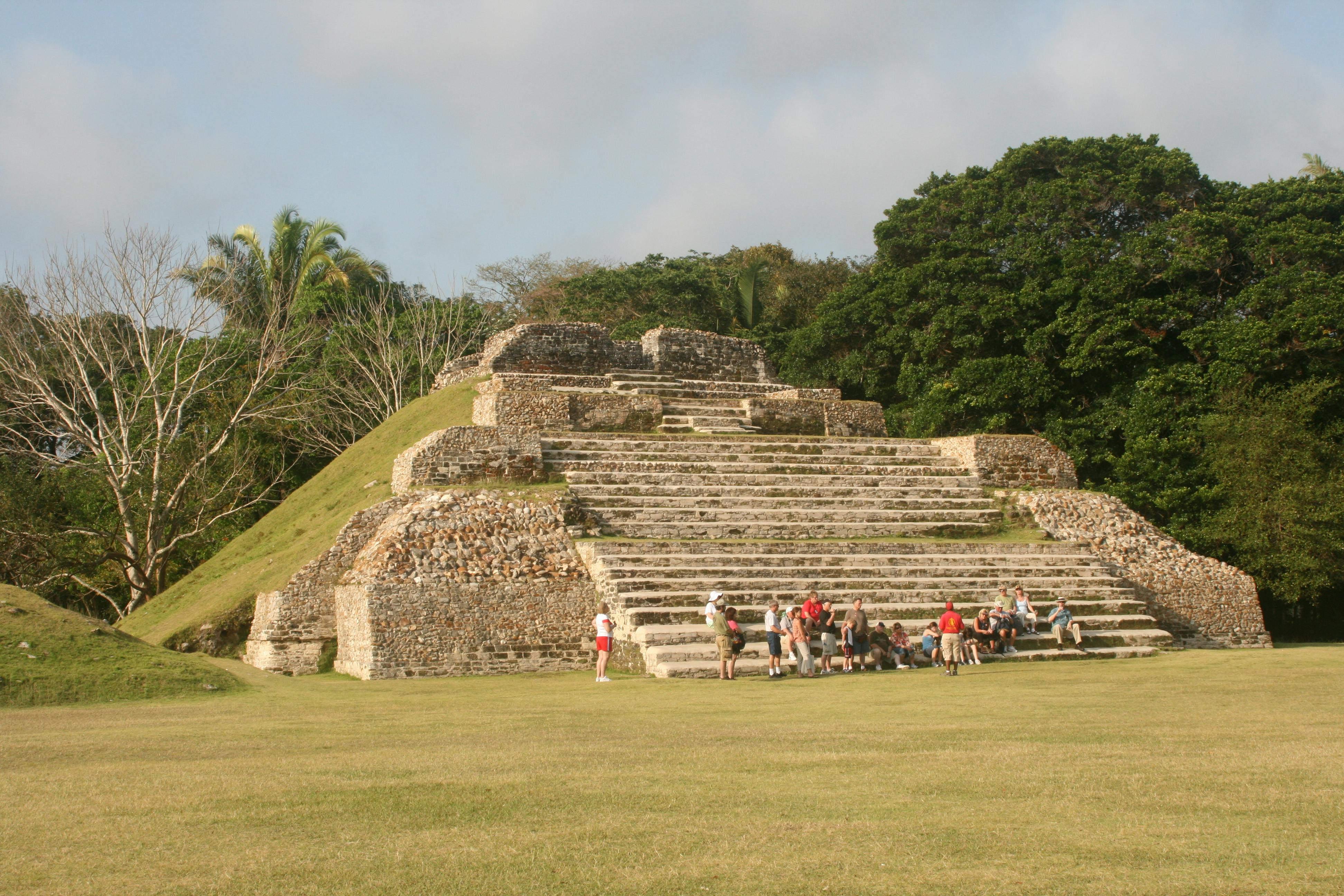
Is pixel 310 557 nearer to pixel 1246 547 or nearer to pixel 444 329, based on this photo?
pixel 1246 547

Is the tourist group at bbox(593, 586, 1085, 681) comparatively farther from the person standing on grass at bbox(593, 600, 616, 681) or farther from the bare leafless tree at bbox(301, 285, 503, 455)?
the bare leafless tree at bbox(301, 285, 503, 455)

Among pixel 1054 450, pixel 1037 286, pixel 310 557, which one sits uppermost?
pixel 1037 286

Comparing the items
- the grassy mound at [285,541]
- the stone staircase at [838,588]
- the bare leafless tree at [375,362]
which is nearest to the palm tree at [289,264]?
the bare leafless tree at [375,362]

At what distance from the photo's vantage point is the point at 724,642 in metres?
11.1

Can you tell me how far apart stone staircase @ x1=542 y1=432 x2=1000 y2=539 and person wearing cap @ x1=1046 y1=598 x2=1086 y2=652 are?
3.20 metres

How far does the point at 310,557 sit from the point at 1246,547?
14659 mm

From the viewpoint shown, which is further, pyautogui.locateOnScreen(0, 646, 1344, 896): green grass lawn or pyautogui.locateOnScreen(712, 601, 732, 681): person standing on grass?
pyautogui.locateOnScreen(712, 601, 732, 681): person standing on grass

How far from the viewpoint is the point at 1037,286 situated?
23.7m

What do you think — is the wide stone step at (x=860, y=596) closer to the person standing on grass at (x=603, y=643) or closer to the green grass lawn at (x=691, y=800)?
the person standing on grass at (x=603, y=643)

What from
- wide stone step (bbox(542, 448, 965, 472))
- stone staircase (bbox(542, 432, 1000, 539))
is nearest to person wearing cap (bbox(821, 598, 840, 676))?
stone staircase (bbox(542, 432, 1000, 539))

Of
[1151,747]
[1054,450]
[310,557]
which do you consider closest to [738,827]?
[1151,747]

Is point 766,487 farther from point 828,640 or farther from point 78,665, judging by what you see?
point 78,665

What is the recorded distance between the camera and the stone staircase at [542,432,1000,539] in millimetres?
15516

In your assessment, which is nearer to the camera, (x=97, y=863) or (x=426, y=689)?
(x=97, y=863)
